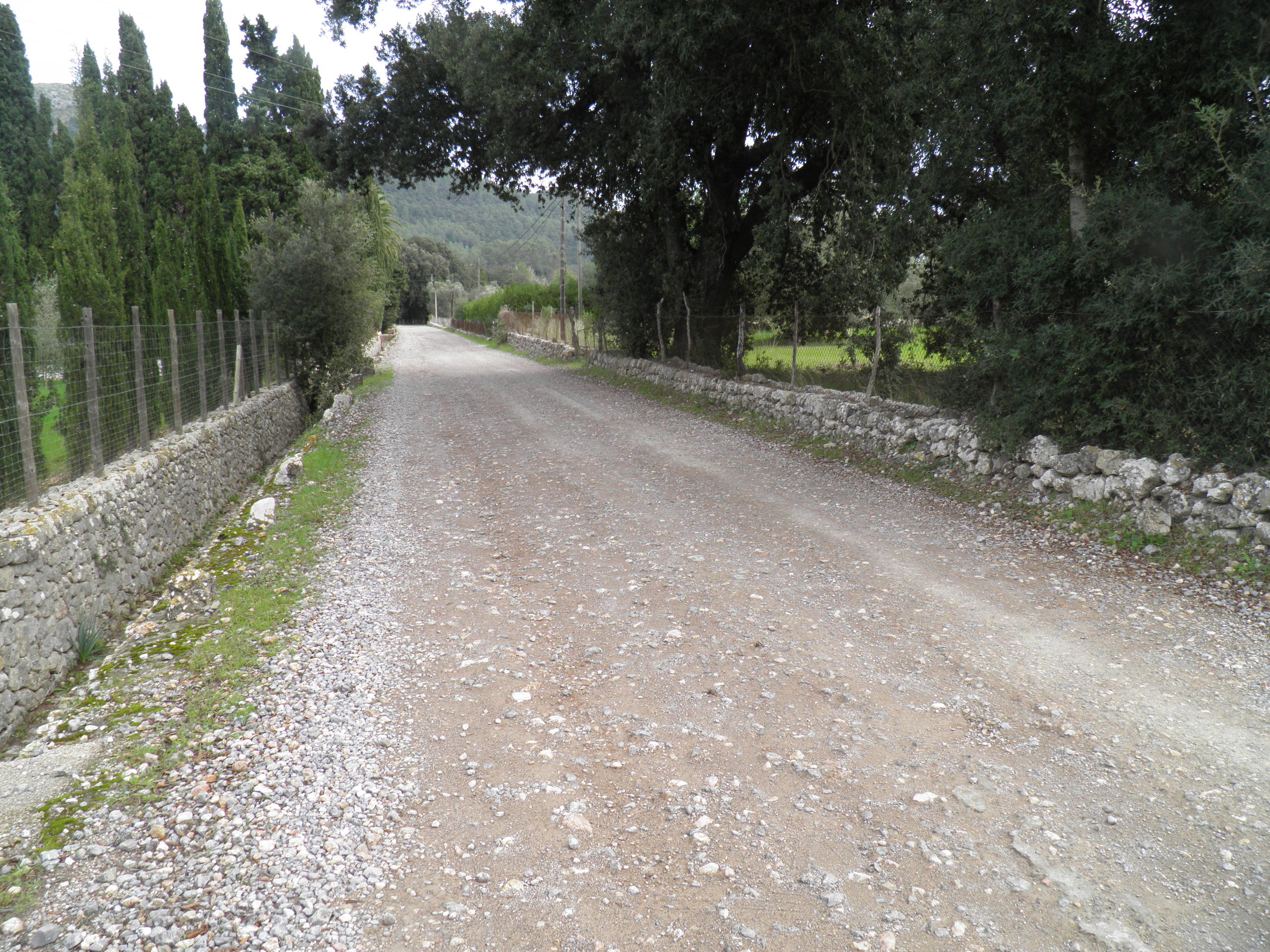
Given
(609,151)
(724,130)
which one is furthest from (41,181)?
(724,130)

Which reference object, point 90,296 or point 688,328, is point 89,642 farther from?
point 688,328

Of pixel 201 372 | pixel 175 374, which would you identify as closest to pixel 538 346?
pixel 201 372

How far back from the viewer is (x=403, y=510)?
9039mm

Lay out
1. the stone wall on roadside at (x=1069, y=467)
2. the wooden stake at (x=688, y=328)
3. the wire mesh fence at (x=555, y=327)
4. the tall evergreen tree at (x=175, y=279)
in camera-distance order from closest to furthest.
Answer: the stone wall on roadside at (x=1069, y=467)
the tall evergreen tree at (x=175, y=279)
the wooden stake at (x=688, y=328)
the wire mesh fence at (x=555, y=327)

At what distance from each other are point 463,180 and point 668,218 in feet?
23.8

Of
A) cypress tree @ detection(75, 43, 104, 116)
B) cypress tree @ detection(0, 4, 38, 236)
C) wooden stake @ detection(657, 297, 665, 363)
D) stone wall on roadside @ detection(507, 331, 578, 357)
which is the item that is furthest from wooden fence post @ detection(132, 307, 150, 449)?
cypress tree @ detection(75, 43, 104, 116)

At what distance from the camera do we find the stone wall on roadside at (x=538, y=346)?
110ft

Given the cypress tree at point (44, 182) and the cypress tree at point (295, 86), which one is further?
the cypress tree at point (295, 86)

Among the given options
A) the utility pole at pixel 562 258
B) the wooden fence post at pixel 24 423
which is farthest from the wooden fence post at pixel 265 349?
the utility pole at pixel 562 258

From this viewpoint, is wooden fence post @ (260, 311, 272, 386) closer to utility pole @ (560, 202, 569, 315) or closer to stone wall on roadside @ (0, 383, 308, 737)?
stone wall on roadside @ (0, 383, 308, 737)

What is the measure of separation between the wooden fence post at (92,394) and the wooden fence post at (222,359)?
5640mm

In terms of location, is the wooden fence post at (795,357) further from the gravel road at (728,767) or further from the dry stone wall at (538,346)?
the dry stone wall at (538,346)

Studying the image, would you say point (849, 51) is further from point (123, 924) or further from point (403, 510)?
point (123, 924)

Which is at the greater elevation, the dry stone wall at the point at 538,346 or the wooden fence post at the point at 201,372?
the dry stone wall at the point at 538,346
